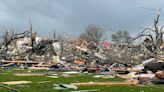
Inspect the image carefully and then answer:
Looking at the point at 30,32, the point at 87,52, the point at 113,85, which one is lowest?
the point at 113,85

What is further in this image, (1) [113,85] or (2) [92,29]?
(2) [92,29]

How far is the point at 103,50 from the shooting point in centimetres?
5147

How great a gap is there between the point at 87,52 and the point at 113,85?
30919 mm

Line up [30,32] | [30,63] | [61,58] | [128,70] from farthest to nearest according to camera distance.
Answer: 1. [30,32]
2. [61,58]
3. [30,63]
4. [128,70]

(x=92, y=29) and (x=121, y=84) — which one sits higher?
(x=92, y=29)

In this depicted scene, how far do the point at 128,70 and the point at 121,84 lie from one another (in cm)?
1354

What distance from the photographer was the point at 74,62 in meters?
46.7

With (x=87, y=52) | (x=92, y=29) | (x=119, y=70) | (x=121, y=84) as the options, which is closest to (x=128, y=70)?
(x=119, y=70)

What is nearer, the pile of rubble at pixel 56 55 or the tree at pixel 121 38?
the pile of rubble at pixel 56 55

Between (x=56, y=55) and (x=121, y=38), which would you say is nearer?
(x=56, y=55)

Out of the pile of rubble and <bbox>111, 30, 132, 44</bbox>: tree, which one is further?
<bbox>111, 30, 132, 44</bbox>: tree

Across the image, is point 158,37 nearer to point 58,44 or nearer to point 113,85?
point 58,44

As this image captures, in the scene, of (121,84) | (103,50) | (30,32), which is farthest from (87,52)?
(121,84)

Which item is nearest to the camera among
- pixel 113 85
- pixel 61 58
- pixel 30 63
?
pixel 113 85
